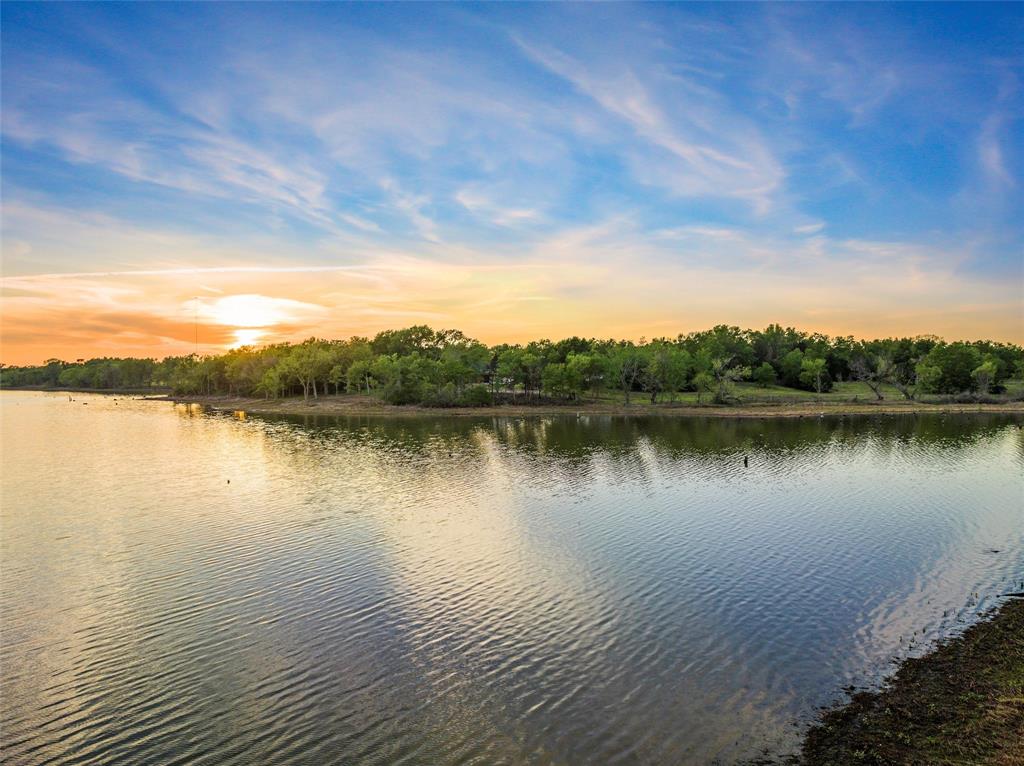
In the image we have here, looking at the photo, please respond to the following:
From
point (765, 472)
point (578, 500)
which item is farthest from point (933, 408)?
point (578, 500)

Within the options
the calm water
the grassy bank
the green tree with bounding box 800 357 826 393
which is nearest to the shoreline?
the green tree with bounding box 800 357 826 393

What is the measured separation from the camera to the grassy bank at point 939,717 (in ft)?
52.0

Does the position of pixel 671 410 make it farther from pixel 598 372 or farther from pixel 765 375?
pixel 765 375

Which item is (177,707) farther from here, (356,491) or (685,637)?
(356,491)

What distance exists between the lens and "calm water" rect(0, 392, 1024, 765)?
18.5m

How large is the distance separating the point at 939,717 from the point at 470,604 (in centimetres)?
1828

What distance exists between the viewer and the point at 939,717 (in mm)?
17609

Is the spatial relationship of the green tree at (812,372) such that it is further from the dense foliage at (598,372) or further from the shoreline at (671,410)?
the shoreline at (671,410)

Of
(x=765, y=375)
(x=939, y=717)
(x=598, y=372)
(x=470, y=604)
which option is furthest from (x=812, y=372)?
(x=939, y=717)

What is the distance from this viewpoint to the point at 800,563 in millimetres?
33688

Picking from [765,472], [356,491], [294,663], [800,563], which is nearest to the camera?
[294,663]

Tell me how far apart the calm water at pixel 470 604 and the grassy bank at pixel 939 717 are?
1.07 metres

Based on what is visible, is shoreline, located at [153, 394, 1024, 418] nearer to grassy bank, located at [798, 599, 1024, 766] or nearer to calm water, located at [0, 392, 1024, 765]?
calm water, located at [0, 392, 1024, 765]

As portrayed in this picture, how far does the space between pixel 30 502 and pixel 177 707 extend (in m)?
42.1
